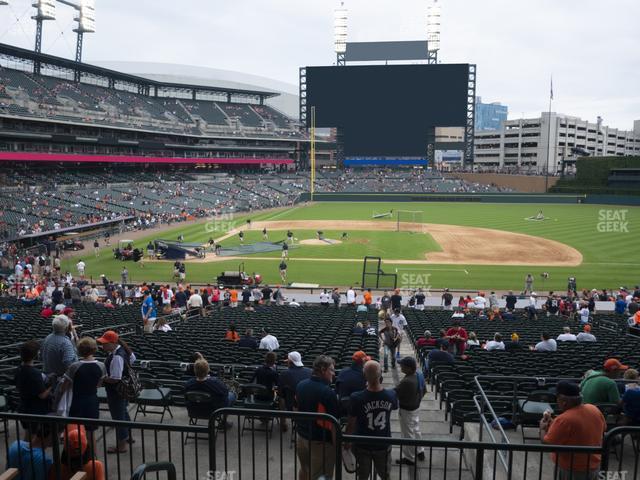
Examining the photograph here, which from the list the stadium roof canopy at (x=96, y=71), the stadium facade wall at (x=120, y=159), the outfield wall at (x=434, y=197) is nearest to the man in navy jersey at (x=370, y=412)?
the stadium facade wall at (x=120, y=159)

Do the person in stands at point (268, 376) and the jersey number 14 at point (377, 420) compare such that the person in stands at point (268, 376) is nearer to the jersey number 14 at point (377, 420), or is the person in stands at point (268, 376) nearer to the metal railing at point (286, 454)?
the metal railing at point (286, 454)

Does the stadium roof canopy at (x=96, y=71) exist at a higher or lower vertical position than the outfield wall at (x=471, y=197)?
higher

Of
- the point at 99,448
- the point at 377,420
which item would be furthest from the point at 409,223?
the point at 377,420

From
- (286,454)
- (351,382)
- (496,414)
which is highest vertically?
(351,382)

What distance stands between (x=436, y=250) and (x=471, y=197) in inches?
1975

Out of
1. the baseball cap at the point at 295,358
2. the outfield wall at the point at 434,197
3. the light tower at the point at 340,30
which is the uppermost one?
the light tower at the point at 340,30

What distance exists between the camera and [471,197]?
87.6 m

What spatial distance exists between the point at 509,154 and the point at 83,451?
153208 mm

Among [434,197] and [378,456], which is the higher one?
[434,197]

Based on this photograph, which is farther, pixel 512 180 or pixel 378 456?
pixel 512 180

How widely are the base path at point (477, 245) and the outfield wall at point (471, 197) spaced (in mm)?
30647

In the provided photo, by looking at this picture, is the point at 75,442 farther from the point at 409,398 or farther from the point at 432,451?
the point at 432,451

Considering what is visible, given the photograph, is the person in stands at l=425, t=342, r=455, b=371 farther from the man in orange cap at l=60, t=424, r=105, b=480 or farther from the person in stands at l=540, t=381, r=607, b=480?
Result: the man in orange cap at l=60, t=424, r=105, b=480

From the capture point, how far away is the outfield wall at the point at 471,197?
3226 inches
